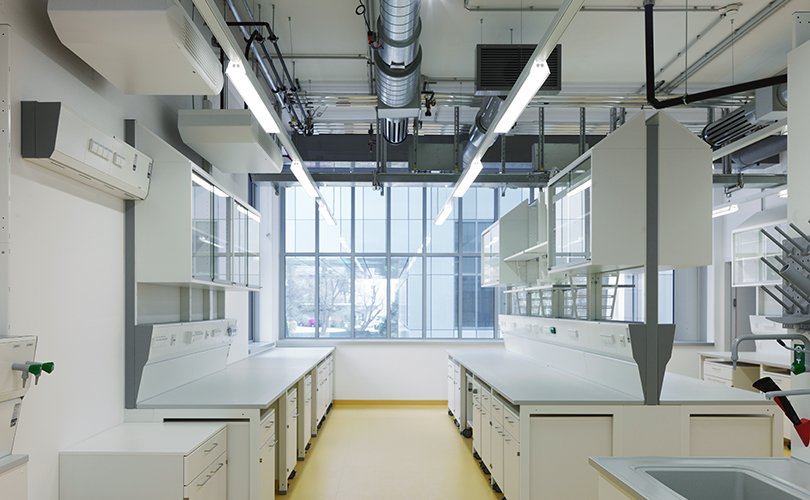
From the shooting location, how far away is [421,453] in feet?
19.6

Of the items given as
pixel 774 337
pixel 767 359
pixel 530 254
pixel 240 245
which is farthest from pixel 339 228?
pixel 774 337

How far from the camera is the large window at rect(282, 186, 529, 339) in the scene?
9.32m

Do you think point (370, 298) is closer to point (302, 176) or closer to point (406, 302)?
point (406, 302)

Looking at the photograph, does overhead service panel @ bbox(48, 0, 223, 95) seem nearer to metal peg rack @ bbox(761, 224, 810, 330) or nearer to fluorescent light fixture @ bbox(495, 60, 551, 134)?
fluorescent light fixture @ bbox(495, 60, 551, 134)

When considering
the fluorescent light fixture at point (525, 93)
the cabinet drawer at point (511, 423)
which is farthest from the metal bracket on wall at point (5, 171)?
the cabinet drawer at point (511, 423)

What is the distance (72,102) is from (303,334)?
656 centimetres

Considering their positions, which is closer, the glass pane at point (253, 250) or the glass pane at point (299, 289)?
the glass pane at point (253, 250)

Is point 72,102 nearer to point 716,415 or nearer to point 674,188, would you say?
point 674,188

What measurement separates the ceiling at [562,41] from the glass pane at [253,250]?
137cm

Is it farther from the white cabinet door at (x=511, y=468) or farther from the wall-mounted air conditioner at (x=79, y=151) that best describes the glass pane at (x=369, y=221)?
the wall-mounted air conditioner at (x=79, y=151)

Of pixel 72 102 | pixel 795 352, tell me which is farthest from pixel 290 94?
pixel 795 352

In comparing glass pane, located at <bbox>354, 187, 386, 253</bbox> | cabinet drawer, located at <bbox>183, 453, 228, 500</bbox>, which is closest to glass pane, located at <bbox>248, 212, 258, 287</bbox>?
cabinet drawer, located at <bbox>183, 453, 228, 500</bbox>

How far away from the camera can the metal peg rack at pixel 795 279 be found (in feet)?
6.34

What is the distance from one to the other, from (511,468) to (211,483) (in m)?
1.85
